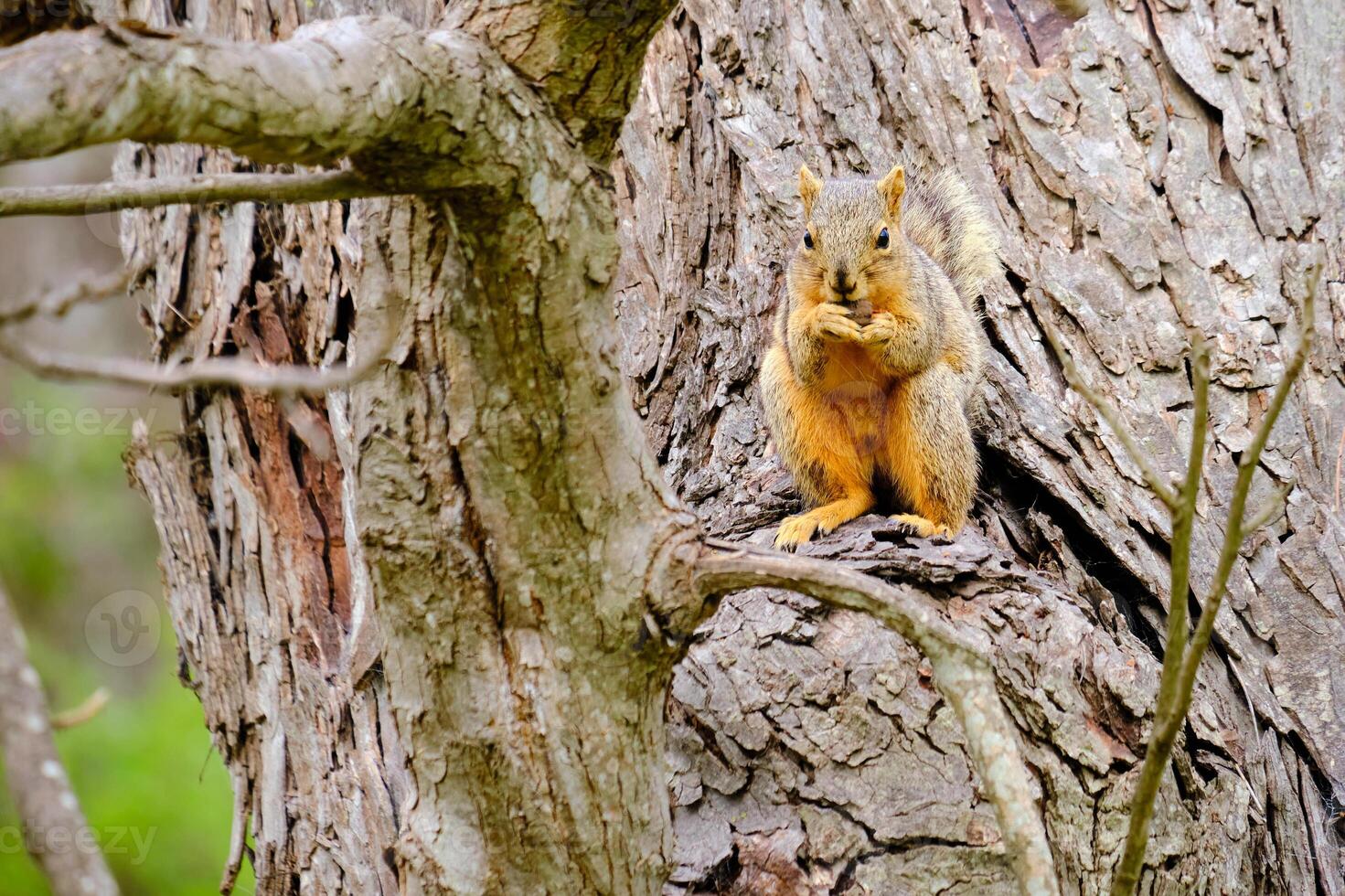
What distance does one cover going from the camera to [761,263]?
11.4 feet

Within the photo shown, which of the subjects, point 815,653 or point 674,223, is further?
point 674,223

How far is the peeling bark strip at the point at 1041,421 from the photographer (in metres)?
2.38

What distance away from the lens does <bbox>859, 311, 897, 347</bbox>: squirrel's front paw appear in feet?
10.2

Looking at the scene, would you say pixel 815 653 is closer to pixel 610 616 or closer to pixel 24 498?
pixel 610 616

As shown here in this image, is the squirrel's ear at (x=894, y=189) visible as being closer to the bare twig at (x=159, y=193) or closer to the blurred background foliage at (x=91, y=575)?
the bare twig at (x=159, y=193)

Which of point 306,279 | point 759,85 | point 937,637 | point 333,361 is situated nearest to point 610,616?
point 937,637

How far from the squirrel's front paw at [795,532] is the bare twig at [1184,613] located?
4.38ft

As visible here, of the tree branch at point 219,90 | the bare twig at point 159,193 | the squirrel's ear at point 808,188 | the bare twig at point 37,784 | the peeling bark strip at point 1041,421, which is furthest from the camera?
the squirrel's ear at point 808,188

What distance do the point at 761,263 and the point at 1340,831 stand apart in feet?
6.63

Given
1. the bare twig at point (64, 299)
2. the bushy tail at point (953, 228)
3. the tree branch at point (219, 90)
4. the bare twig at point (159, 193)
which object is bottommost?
the bare twig at point (64, 299)

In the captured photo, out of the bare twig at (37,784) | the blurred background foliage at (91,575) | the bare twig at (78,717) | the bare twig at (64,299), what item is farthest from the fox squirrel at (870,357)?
the blurred background foliage at (91,575)

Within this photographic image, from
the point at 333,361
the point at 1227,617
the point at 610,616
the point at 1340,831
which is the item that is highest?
the point at 333,361

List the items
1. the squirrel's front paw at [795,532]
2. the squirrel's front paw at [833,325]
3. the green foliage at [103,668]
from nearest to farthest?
the squirrel's front paw at [795,532]
the squirrel's front paw at [833,325]
the green foliage at [103,668]

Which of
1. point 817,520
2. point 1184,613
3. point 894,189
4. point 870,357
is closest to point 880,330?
point 870,357
